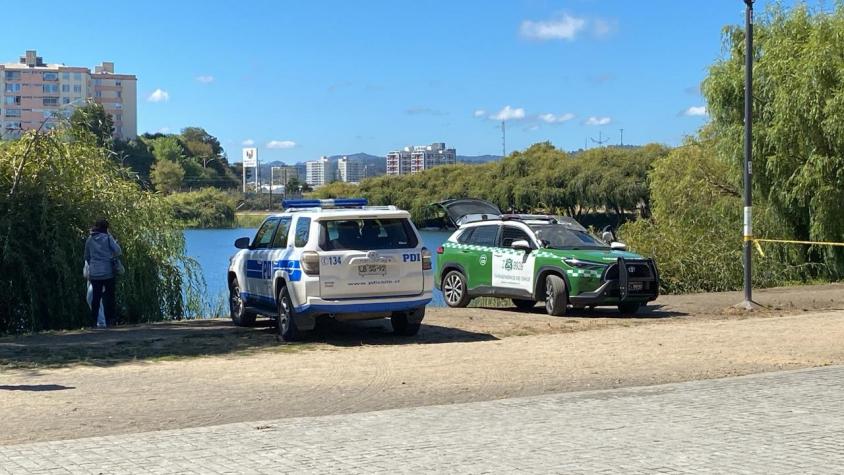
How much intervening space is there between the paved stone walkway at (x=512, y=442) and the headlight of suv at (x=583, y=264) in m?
7.57

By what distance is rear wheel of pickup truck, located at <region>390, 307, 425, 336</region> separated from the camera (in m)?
14.6

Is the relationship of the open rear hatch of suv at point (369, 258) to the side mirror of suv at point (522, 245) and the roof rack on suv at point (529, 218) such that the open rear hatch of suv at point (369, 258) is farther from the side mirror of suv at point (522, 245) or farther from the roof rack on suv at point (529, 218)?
the roof rack on suv at point (529, 218)

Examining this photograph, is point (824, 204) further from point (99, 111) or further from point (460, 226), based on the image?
point (99, 111)

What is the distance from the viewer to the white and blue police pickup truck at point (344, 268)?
535 inches

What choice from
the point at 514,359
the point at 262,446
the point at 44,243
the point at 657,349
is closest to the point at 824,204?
the point at 657,349

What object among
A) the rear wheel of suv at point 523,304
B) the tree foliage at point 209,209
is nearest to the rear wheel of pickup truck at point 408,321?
the rear wheel of suv at point 523,304

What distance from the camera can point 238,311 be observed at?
16.4 metres

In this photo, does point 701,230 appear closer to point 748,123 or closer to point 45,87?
point 748,123

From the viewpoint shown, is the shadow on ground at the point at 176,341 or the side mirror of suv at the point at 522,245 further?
the side mirror of suv at the point at 522,245

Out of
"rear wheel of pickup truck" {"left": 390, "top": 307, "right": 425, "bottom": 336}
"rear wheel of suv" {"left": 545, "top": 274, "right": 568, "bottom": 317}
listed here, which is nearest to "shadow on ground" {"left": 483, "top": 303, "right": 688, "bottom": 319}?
A: "rear wheel of suv" {"left": 545, "top": 274, "right": 568, "bottom": 317}

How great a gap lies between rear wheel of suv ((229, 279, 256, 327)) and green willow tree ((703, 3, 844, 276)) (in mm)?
15890

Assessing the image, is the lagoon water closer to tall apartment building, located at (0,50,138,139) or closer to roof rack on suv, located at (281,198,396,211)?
roof rack on suv, located at (281,198,396,211)

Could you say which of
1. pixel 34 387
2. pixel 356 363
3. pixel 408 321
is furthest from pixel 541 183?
pixel 34 387

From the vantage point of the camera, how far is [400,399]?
10.1m
